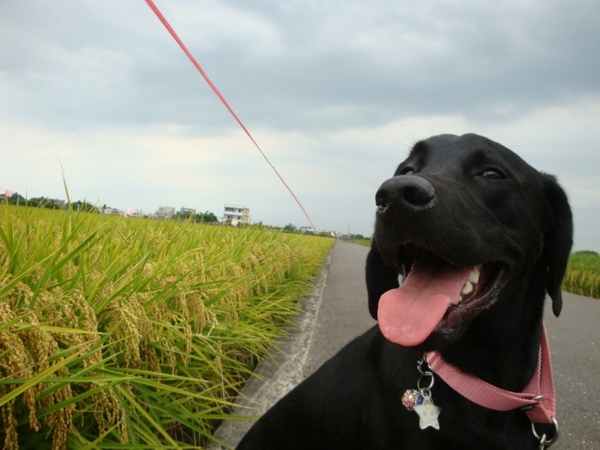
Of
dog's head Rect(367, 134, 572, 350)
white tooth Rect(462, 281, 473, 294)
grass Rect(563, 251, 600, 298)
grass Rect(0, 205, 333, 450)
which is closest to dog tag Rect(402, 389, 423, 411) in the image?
dog's head Rect(367, 134, 572, 350)

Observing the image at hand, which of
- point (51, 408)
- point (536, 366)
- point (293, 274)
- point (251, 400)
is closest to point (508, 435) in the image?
point (536, 366)

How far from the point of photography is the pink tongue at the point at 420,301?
4.43 feet

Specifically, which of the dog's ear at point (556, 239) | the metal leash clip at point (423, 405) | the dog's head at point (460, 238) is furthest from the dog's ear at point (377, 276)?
the dog's ear at point (556, 239)

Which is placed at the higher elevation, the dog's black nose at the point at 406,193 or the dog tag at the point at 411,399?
the dog's black nose at the point at 406,193

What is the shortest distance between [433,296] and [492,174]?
610 mm

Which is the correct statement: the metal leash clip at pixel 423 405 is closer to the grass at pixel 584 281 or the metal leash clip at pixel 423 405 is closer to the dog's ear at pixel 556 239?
the dog's ear at pixel 556 239

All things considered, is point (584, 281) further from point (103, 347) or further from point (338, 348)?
point (103, 347)

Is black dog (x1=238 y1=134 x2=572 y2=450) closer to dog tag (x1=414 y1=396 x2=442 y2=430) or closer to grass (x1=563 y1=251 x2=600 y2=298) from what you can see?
dog tag (x1=414 y1=396 x2=442 y2=430)

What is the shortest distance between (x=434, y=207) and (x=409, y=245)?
Result: 9.9 inches

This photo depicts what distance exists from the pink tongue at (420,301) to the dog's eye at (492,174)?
1.40ft

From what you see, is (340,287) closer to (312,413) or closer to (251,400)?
(251,400)

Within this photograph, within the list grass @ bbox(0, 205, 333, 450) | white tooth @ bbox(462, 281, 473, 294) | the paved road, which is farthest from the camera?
the paved road

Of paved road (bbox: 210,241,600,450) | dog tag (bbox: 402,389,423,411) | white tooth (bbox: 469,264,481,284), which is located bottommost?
paved road (bbox: 210,241,600,450)

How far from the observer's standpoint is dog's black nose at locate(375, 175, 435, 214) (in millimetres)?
1280
